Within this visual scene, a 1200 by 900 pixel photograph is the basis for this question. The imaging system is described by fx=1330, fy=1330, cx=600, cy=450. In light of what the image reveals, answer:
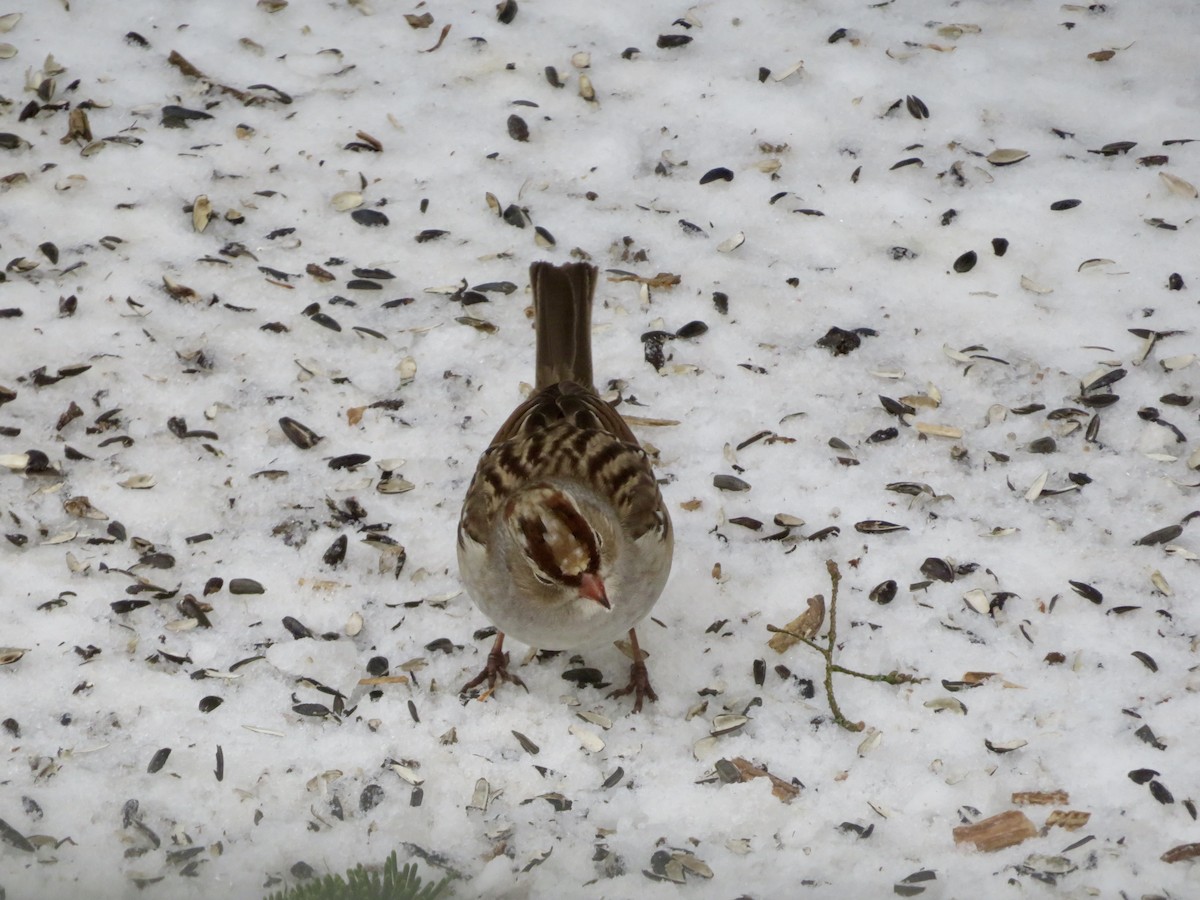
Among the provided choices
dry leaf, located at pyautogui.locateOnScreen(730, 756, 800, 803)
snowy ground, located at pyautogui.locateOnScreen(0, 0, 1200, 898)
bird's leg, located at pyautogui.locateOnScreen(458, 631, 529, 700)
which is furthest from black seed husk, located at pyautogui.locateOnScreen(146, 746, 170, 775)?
dry leaf, located at pyautogui.locateOnScreen(730, 756, 800, 803)

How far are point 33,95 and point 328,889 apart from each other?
4.52 metres

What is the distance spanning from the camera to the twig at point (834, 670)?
12.5 ft

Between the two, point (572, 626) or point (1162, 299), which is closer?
point (572, 626)

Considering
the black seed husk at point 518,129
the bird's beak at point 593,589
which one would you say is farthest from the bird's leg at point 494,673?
the black seed husk at point 518,129

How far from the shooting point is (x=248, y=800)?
367cm

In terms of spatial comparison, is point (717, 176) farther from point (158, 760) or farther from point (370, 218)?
point (158, 760)

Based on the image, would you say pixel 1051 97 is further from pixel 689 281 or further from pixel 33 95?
pixel 33 95

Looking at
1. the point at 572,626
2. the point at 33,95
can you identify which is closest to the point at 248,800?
the point at 572,626

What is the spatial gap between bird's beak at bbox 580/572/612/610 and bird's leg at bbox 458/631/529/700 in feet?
2.03

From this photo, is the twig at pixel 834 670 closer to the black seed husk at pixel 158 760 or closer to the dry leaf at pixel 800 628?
the dry leaf at pixel 800 628

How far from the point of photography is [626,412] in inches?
189

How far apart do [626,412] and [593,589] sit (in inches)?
56.5

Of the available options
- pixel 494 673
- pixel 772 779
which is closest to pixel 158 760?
pixel 494 673

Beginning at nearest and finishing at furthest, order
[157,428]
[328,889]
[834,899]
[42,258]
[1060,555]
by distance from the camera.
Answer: [328,889]
[834,899]
[1060,555]
[157,428]
[42,258]
